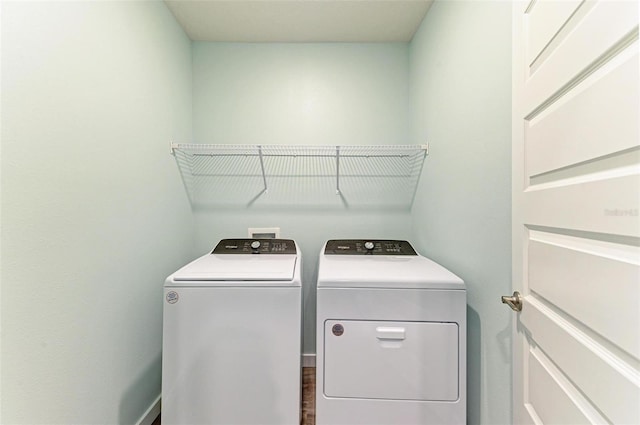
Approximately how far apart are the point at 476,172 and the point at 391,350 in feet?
3.19

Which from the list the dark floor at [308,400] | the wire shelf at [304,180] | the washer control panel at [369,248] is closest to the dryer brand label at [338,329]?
the washer control panel at [369,248]

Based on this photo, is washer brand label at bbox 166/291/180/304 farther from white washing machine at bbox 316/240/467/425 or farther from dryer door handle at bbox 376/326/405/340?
dryer door handle at bbox 376/326/405/340

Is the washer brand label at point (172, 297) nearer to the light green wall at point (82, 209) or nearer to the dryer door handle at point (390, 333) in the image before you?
the light green wall at point (82, 209)

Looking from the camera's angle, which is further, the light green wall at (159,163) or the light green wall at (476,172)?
the light green wall at (476,172)

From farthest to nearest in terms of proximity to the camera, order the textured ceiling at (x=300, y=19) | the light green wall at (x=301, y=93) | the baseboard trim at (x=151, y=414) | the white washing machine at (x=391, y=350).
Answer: the light green wall at (x=301, y=93) < the textured ceiling at (x=300, y=19) < the baseboard trim at (x=151, y=414) < the white washing machine at (x=391, y=350)

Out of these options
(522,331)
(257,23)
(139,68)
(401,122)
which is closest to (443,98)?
(401,122)

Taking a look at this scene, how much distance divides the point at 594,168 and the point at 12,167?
171 centimetres

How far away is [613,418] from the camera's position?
0.52 m

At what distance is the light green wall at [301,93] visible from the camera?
2.04 metres

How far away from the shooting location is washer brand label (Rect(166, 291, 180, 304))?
1.19 metres

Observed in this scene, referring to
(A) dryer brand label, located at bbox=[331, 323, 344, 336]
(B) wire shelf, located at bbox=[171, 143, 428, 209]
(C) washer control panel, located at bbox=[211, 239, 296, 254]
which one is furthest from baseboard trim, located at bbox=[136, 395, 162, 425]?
(B) wire shelf, located at bbox=[171, 143, 428, 209]

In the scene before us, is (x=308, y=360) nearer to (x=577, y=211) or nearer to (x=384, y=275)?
(x=384, y=275)

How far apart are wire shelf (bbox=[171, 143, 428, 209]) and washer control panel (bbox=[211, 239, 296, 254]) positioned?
1.29 feet

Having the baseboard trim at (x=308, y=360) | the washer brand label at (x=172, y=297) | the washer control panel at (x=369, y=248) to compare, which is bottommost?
the baseboard trim at (x=308, y=360)
